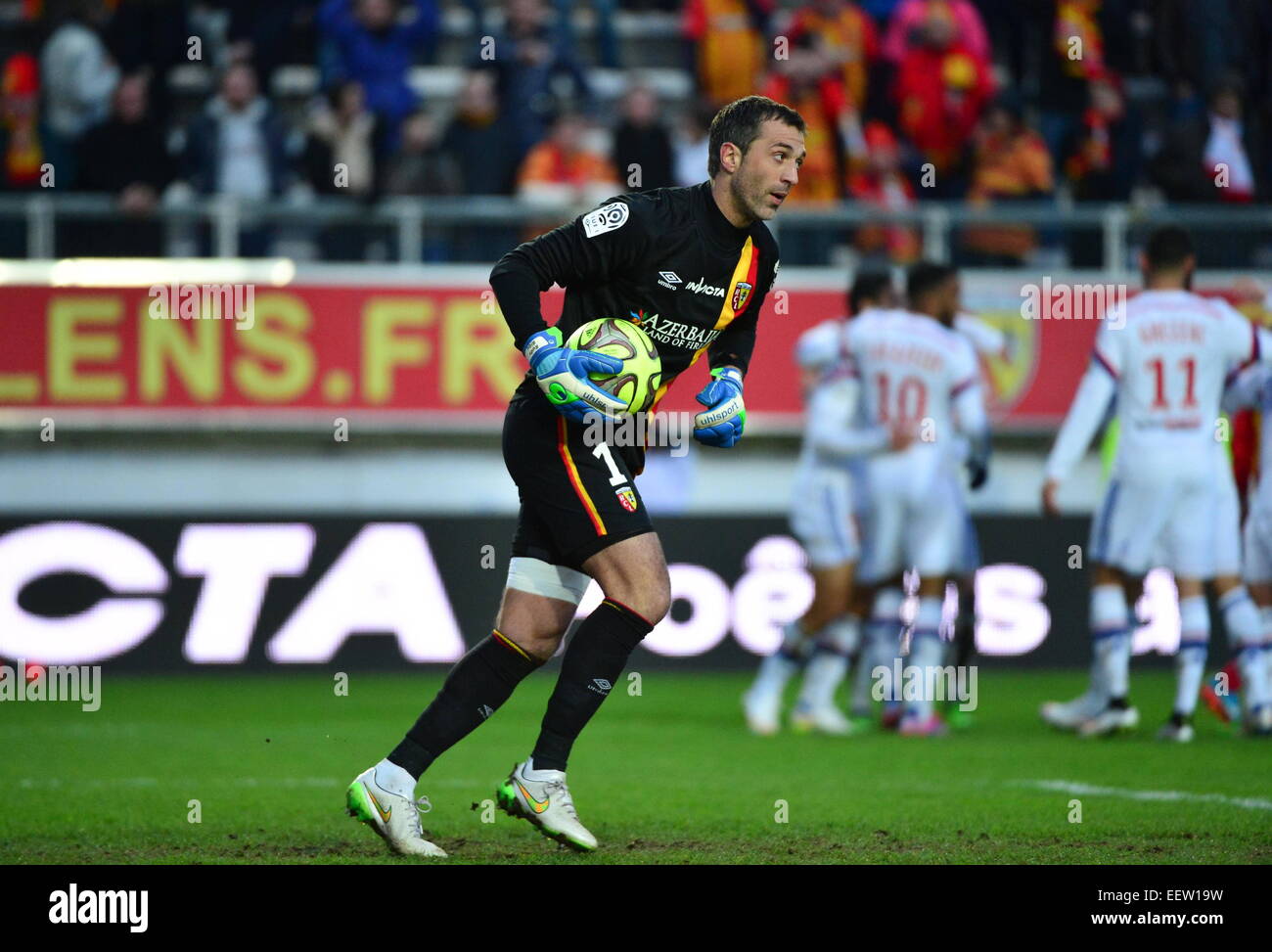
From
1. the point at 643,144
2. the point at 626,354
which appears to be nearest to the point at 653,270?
the point at 626,354

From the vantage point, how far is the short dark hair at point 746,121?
228 inches

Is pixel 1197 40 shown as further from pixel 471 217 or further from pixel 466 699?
pixel 466 699

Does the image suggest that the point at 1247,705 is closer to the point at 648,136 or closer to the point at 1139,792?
the point at 1139,792

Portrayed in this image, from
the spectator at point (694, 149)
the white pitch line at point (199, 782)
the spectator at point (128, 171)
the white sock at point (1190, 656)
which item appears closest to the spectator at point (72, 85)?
Answer: the spectator at point (128, 171)

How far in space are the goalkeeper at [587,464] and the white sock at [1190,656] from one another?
4.55 m

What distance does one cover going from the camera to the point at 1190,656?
378 inches

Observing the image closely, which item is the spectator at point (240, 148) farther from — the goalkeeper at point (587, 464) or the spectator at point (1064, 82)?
the goalkeeper at point (587, 464)

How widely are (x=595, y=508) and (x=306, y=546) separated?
7.47 metres

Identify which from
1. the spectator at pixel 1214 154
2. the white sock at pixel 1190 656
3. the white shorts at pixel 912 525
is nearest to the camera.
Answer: the white sock at pixel 1190 656

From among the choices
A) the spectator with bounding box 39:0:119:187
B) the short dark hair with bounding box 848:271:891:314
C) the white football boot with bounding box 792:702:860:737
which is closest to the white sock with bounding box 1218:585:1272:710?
the white football boot with bounding box 792:702:860:737

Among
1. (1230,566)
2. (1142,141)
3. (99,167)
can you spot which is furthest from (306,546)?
(1142,141)

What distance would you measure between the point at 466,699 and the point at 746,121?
192cm

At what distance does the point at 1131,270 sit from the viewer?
49.9 feet

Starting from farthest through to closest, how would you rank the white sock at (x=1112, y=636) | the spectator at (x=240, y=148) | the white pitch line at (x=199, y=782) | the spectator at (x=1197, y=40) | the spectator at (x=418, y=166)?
the spectator at (x=1197, y=40) → the spectator at (x=418, y=166) → the spectator at (x=240, y=148) → the white sock at (x=1112, y=636) → the white pitch line at (x=199, y=782)
